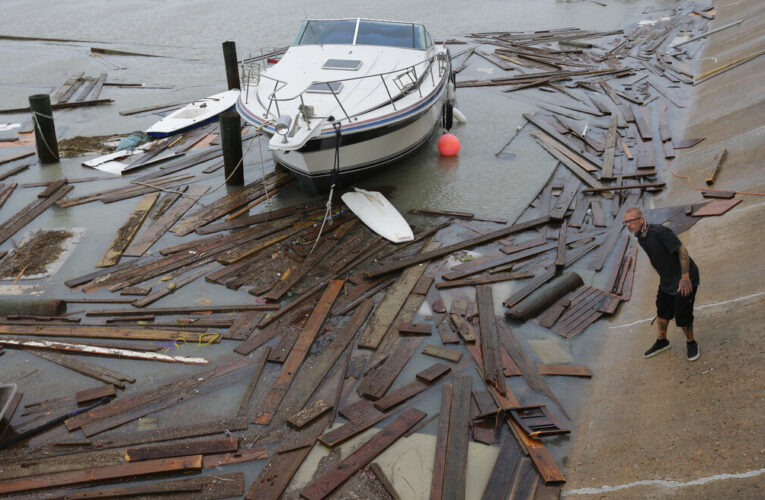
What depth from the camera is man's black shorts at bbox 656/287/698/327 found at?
7.02 metres

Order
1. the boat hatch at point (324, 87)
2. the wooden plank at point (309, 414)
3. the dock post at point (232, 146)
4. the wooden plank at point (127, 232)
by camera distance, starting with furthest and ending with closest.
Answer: the dock post at point (232, 146) < the boat hatch at point (324, 87) < the wooden plank at point (127, 232) < the wooden plank at point (309, 414)

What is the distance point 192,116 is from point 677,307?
14.9 meters

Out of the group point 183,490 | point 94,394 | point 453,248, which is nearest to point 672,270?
point 453,248

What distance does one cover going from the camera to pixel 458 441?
22.6 ft

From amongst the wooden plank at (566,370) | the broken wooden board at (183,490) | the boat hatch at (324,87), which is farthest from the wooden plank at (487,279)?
the boat hatch at (324,87)

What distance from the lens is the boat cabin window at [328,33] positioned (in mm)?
15500

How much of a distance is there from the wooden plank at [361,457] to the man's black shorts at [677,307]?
126 inches

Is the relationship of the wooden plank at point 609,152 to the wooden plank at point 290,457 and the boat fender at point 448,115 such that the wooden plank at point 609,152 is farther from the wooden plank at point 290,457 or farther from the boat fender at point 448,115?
the wooden plank at point 290,457

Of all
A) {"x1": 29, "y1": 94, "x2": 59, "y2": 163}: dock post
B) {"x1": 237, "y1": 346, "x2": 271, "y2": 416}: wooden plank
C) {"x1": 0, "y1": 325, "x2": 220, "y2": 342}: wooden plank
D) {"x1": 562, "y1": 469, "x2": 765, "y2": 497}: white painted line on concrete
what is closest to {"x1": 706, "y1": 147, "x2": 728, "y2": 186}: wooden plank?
{"x1": 562, "y1": 469, "x2": 765, "y2": 497}: white painted line on concrete

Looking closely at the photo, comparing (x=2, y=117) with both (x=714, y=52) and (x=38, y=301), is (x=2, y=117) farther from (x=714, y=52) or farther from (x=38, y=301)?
(x=714, y=52)

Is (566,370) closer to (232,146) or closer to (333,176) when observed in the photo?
(333,176)

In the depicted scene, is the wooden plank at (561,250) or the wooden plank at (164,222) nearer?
the wooden plank at (561,250)

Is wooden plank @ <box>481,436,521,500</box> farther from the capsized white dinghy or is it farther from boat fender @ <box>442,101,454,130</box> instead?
boat fender @ <box>442,101,454,130</box>

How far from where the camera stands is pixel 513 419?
283 inches
